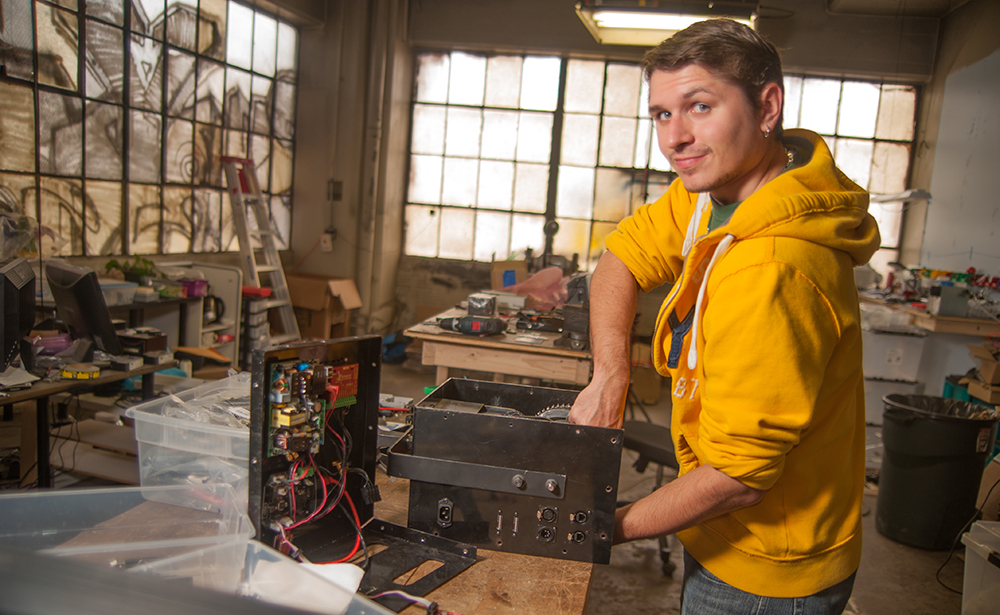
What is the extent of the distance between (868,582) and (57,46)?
4.83 meters

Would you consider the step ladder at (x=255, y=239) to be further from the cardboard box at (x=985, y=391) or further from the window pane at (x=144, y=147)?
the cardboard box at (x=985, y=391)

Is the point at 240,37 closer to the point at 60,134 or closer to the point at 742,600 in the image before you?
the point at 60,134

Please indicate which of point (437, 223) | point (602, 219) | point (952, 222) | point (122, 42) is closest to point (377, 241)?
point (437, 223)

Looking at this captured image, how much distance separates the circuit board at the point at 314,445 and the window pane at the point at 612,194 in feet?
17.7

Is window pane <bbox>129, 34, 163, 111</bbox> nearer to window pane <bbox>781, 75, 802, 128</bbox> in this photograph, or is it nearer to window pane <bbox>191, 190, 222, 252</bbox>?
window pane <bbox>191, 190, 222, 252</bbox>

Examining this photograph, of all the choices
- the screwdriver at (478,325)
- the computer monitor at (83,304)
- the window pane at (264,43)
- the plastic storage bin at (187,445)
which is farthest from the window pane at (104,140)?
the plastic storage bin at (187,445)

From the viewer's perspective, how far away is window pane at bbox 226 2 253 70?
16.5 ft

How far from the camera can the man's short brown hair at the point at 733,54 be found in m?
0.86

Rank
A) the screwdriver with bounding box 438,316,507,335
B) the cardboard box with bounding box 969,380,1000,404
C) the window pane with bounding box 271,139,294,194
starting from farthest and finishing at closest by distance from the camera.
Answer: the window pane with bounding box 271,139,294,194 < the cardboard box with bounding box 969,380,1000,404 < the screwdriver with bounding box 438,316,507,335

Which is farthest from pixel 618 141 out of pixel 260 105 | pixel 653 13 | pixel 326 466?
pixel 326 466

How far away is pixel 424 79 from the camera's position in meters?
6.39

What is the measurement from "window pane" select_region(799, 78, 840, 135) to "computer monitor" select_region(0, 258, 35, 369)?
5.98m

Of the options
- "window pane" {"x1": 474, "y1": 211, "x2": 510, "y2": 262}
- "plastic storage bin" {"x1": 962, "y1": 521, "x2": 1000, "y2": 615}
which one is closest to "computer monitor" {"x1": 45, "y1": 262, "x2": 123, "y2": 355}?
"plastic storage bin" {"x1": 962, "y1": 521, "x2": 1000, "y2": 615}

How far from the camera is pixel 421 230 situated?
21.6 feet
